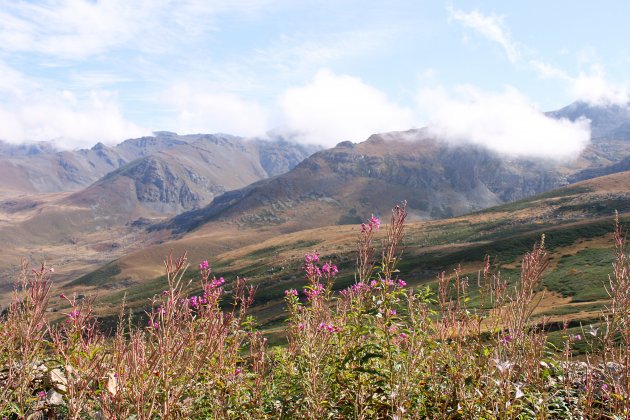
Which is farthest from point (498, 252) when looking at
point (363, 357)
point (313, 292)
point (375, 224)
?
point (363, 357)

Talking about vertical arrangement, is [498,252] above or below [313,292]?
below

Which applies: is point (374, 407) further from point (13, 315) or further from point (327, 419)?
point (13, 315)

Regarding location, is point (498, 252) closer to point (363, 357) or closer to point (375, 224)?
point (375, 224)

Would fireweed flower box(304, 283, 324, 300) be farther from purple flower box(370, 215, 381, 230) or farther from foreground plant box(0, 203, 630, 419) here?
purple flower box(370, 215, 381, 230)

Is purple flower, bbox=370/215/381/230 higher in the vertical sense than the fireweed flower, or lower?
higher

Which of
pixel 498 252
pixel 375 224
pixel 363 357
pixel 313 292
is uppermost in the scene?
pixel 375 224

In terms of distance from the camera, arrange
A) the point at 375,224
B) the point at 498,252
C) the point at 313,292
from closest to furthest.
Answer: the point at 375,224 → the point at 313,292 → the point at 498,252

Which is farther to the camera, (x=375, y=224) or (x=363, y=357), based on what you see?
(x=375, y=224)

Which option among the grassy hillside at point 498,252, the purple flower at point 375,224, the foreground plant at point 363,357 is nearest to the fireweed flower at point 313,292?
the foreground plant at point 363,357

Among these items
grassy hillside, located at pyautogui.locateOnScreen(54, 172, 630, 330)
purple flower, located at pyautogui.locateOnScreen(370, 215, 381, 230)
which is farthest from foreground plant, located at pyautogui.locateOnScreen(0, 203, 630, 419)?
grassy hillside, located at pyautogui.locateOnScreen(54, 172, 630, 330)

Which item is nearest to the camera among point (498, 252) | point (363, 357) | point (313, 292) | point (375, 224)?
point (363, 357)

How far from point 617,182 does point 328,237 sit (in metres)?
123

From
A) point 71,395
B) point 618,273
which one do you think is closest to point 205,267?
point 71,395

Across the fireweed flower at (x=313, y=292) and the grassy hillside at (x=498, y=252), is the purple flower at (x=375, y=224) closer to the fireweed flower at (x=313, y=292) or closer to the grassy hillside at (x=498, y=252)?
the fireweed flower at (x=313, y=292)
